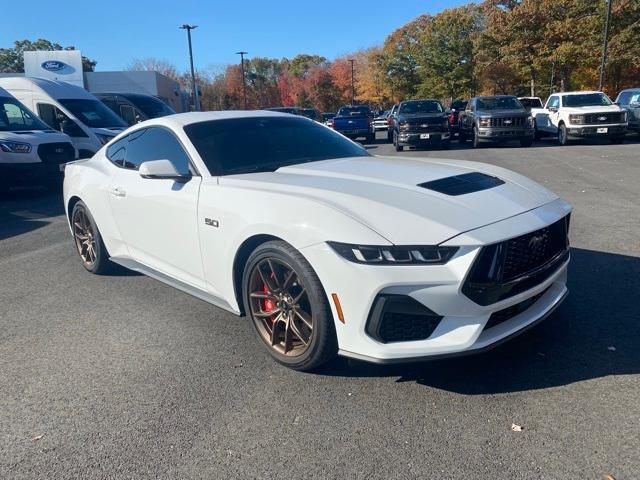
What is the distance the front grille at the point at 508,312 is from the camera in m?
2.83

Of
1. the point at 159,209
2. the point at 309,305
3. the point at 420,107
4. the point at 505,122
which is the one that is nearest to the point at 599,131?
the point at 505,122

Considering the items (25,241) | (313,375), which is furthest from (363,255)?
(25,241)

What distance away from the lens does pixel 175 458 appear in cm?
253

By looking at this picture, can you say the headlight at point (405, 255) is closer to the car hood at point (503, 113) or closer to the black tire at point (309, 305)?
the black tire at point (309, 305)

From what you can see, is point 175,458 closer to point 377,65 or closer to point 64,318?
point 64,318

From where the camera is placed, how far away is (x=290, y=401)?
2.97 metres

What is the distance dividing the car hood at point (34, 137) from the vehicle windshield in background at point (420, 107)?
1182cm

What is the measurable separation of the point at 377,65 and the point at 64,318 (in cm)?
6673

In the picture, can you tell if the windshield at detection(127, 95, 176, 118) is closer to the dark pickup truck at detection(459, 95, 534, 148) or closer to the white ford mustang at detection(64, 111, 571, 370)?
the dark pickup truck at detection(459, 95, 534, 148)

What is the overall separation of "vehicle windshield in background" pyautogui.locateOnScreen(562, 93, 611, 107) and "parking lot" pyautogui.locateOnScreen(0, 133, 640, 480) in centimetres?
1591

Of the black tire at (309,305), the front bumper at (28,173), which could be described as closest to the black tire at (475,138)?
the front bumper at (28,173)

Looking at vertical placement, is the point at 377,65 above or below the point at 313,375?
above

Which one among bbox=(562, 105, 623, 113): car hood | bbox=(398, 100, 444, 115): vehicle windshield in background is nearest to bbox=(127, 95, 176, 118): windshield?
bbox=(398, 100, 444, 115): vehicle windshield in background

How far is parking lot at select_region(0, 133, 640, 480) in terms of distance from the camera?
8.04 ft
